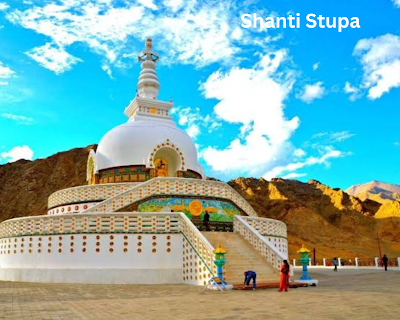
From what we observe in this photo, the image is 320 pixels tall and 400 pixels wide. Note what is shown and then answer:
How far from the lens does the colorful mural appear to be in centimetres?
1873

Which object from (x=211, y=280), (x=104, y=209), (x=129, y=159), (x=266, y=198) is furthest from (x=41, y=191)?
(x=211, y=280)

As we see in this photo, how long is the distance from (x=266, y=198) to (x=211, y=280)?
2771 inches

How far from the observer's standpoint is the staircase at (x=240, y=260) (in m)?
14.2

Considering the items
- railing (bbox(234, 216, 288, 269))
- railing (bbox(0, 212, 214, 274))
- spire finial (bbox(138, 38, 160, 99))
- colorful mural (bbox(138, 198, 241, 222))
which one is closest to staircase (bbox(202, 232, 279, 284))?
railing (bbox(234, 216, 288, 269))

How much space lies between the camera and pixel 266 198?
82.1 metres

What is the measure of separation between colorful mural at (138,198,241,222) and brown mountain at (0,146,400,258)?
45.0 metres

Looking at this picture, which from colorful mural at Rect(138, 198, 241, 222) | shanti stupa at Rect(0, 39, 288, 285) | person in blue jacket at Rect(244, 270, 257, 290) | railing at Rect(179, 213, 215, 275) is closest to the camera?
person in blue jacket at Rect(244, 270, 257, 290)

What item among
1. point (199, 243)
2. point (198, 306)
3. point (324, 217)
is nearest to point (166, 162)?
point (199, 243)

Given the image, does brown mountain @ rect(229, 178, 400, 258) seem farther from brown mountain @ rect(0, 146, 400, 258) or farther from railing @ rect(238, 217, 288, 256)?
railing @ rect(238, 217, 288, 256)

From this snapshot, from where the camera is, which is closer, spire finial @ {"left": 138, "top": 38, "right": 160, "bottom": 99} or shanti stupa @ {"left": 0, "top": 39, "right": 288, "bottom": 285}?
shanti stupa @ {"left": 0, "top": 39, "right": 288, "bottom": 285}

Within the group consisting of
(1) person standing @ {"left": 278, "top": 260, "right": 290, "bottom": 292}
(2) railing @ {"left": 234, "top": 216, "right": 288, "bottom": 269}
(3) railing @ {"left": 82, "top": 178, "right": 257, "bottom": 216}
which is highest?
(3) railing @ {"left": 82, "top": 178, "right": 257, "bottom": 216}

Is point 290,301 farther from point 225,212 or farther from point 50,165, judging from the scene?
point 50,165

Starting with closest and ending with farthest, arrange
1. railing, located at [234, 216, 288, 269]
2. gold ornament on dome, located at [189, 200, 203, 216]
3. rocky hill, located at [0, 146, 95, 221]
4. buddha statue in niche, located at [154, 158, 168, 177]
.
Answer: railing, located at [234, 216, 288, 269], gold ornament on dome, located at [189, 200, 203, 216], buddha statue in niche, located at [154, 158, 168, 177], rocky hill, located at [0, 146, 95, 221]

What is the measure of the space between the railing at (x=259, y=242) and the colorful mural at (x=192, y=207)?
1574 millimetres
